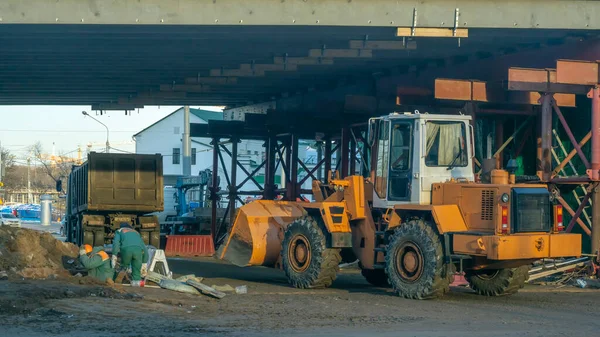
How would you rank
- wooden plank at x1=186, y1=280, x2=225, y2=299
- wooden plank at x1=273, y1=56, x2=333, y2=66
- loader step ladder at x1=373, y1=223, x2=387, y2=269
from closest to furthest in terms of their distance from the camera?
wooden plank at x1=186, y1=280, x2=225, y2=299
loader step ladder at x1=373, y1=223, x2=387, y2=269
wooden plank at x1=273, y1=56, x2=333, y2=66

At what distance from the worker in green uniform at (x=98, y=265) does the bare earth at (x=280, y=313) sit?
15.5 inches

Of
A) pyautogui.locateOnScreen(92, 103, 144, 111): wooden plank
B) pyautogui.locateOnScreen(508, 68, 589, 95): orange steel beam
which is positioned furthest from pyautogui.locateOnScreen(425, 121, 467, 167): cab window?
pyautogui.locateOnScreen(92, 103, 144, 111): wooden plank

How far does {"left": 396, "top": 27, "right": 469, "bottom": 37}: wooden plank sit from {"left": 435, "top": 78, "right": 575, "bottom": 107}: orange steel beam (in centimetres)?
154

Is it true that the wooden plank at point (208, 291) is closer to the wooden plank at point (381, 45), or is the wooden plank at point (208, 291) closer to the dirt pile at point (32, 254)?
the dirt pile at point (32, 254)

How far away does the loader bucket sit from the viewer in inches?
672

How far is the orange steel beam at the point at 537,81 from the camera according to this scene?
59.0 feet

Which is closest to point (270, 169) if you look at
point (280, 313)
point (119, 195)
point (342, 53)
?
point (119, 195)

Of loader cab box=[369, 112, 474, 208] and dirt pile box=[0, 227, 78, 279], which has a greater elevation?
loader cab box=[369, 112, 474, 208]

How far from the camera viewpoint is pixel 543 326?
469 inches

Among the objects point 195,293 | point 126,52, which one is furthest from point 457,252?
point 126,52

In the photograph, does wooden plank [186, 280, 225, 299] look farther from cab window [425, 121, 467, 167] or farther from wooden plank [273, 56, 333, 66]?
wooden plank [273, 56, 333, 66]

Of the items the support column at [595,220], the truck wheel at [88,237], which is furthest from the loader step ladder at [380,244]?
the truck wheel at [88,237]

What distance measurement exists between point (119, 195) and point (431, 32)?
1150 cm

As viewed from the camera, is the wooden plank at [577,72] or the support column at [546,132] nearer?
the wooden plank at [577,72]
